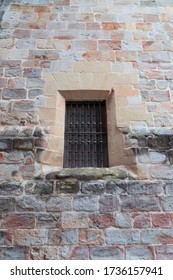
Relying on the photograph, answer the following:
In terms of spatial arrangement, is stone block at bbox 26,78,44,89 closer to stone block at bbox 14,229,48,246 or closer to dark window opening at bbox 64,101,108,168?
dark window opening at bbox 64,101,108,168

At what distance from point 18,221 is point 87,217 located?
66 cm

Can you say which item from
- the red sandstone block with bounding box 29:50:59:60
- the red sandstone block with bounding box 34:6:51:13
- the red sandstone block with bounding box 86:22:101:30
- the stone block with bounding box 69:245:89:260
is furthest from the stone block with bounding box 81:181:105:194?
the red sandstone block with bounding box 34:6:51:13

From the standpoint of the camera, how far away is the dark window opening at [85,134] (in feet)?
10.9

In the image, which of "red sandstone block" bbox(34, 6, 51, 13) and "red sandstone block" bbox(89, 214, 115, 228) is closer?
"red sandstone block" bbox(89, 214, 115, 228)

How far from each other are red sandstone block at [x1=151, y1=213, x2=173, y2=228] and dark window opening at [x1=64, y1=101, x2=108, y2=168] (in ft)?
2.58

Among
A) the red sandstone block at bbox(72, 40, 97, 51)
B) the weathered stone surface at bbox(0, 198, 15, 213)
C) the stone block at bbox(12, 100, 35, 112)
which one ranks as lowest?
the weathered stone surface at bbox(0, 198, 15, 213)

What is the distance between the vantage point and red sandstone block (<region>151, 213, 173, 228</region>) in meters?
2.85

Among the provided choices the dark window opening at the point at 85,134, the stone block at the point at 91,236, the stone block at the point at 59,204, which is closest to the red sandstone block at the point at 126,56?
the dark window opening at the point at 85,134

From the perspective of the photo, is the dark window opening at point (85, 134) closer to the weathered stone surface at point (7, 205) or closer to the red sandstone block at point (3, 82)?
the weathered stone surface at point (7, 205)

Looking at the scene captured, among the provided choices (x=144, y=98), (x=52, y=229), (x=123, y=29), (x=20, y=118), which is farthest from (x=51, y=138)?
(x=123, y=29)

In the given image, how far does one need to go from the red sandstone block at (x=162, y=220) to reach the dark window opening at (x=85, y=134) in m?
0.79

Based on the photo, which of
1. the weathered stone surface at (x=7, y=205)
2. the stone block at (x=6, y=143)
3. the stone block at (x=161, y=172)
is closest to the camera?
the weathered stone surface at (x=7, y=205)

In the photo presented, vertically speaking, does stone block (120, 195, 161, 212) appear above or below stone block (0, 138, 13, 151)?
below
